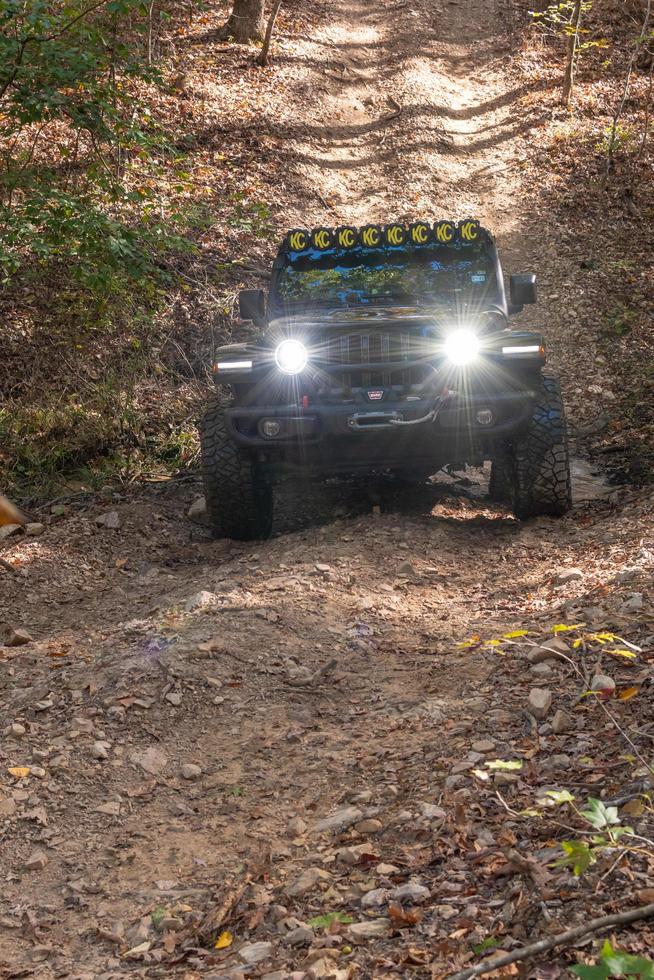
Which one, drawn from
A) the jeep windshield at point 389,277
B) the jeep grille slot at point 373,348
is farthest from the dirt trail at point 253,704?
the jeep windshield at point 389,277

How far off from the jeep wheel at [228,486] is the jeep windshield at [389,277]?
1.23 metres

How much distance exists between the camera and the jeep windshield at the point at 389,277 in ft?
23.1

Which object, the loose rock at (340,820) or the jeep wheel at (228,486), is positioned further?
the jeep wheel at (228,486)

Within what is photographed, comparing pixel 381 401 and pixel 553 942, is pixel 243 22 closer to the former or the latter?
pixel 381 401

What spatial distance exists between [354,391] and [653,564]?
6.72ft

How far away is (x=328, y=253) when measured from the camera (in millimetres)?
7297

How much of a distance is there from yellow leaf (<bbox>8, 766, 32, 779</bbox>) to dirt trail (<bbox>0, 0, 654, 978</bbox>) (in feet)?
0.05

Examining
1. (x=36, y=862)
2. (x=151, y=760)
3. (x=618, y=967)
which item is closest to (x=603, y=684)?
(x=151, y=760)

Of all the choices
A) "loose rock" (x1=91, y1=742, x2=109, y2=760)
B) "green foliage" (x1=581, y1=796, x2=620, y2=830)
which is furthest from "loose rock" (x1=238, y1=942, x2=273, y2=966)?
"loose rock" (x1=91, y1=742, x2=109, y2=760)

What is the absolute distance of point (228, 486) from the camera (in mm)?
6430

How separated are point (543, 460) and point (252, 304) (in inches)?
89.5

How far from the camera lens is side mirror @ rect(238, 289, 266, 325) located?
6.86 meters

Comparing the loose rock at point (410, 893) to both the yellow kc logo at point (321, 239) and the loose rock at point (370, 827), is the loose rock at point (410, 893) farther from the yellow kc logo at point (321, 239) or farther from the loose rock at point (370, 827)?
the yellow kc logo at point (321, 239)

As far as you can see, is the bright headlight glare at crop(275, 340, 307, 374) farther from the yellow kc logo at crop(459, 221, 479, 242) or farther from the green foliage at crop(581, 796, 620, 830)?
the green foliage at crop(581, 796, 620, 830)
